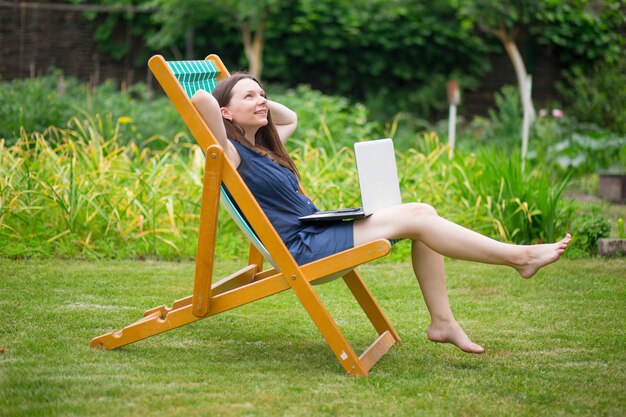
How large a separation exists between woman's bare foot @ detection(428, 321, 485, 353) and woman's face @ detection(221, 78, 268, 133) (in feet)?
3.57

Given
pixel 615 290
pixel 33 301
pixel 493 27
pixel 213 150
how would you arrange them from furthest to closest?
pixel 493 27, pixel 615 290, pixel 33 301, pixel 213 150

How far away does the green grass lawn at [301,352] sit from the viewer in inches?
119

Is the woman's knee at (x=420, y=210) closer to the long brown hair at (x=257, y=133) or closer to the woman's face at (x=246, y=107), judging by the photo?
the long brown hair at (x=257, y=133)

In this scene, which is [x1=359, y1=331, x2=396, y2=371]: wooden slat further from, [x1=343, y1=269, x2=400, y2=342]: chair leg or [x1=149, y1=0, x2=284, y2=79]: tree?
[x1=149, y1=0, x2=284, y2=79]: tree

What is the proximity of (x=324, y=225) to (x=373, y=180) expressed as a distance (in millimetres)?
273

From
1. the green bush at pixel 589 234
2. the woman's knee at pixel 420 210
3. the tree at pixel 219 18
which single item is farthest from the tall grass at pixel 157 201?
the tree at pixel 219 18

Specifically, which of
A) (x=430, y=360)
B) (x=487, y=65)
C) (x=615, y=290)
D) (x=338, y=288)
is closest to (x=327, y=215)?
(x=430, y=360)

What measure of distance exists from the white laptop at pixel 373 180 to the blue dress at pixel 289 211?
2.2 inches

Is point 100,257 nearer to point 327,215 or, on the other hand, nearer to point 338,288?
point 338,288

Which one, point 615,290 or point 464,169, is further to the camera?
point 464,169

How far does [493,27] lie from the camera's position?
457 inches

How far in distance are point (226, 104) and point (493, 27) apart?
845 centimetres

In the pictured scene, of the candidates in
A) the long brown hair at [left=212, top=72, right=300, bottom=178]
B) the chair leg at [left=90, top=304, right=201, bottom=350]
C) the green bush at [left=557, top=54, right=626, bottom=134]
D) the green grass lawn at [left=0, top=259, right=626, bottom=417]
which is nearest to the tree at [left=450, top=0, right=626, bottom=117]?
the green bush at [left=557, top=54, right=626, bottom=134]

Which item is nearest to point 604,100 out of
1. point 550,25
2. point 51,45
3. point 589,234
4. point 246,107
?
point 550,25
